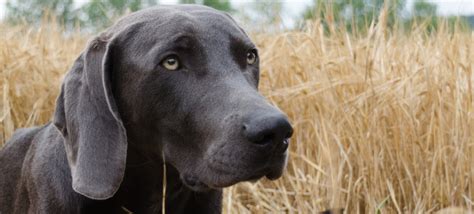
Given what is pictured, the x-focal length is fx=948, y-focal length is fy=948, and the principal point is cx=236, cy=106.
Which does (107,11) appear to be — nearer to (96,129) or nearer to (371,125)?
(371,125)

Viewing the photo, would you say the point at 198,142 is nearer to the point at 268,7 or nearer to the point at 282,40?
the point at 282,40

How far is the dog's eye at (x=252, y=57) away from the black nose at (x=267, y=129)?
587 millimetres

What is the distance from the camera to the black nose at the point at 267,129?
277cm

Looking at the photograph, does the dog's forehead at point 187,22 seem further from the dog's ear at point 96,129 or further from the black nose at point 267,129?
the black nose at point 267,129

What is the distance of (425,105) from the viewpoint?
471 centimetres

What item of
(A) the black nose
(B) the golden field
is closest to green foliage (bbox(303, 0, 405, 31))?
(B) the golden field

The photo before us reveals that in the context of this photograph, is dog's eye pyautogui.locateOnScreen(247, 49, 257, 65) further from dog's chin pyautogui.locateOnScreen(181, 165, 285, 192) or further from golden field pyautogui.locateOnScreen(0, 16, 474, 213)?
golden field pyautogui.locateOnScreen(0, 16, 474, 213)

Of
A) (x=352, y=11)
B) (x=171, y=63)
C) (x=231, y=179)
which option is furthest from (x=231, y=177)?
(x=352, y=11)

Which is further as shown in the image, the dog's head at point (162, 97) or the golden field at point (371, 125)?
the golden field at point (371, 125)

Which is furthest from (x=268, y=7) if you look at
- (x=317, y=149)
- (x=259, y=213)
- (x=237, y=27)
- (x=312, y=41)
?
(x=237, y=27)

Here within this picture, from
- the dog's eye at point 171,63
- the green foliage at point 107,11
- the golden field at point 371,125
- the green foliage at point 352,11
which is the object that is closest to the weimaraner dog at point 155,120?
the dog's eye at point 171,63

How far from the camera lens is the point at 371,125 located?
452cm

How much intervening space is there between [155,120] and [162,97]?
0.31ft

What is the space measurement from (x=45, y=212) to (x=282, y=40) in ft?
8.01
